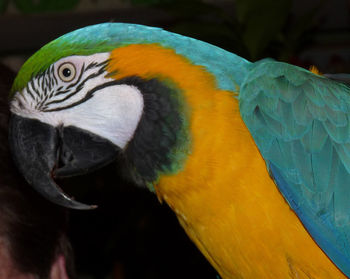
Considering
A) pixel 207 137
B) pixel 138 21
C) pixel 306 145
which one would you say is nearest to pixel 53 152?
pixel 207 137

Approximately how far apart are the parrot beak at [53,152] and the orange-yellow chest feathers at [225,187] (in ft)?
0.36

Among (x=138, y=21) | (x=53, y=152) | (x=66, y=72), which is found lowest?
(x=138, y=21)

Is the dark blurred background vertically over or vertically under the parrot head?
under

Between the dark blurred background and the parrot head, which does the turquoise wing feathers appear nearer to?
the parrot head

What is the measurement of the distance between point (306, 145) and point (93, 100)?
0.34 m

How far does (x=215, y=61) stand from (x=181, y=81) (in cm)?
7

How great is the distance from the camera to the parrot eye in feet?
2.65

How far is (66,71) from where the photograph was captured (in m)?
0.81

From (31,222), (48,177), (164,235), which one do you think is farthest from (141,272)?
(48,177)

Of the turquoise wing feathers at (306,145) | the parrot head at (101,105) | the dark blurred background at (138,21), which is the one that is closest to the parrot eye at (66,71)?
the parrot head at (101,105)

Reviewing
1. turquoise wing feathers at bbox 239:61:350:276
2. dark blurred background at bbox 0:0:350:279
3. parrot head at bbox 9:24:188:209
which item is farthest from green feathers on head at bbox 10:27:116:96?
dark blurred background at bbox 0:0:350:279

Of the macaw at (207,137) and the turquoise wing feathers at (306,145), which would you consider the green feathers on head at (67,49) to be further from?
the turquoise wing feathers at (306,145)

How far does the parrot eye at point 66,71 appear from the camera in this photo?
81 centimetres

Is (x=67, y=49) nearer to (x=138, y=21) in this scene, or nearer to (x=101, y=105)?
(x=101, y=105)
